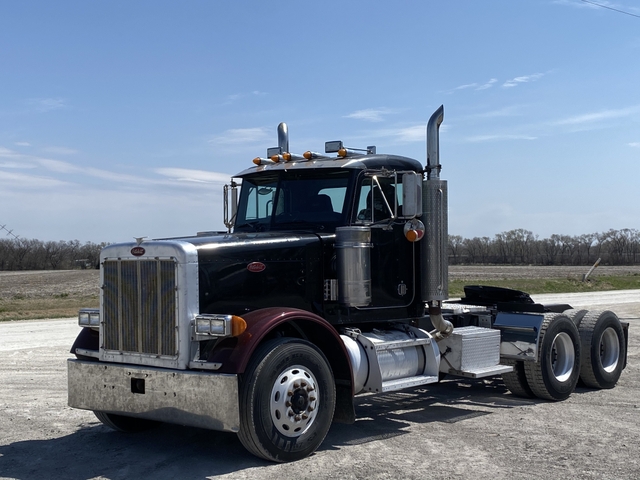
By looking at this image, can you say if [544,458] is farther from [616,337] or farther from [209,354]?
[616,337]

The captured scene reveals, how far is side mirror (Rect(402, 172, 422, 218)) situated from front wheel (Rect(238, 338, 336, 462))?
74.3 inches

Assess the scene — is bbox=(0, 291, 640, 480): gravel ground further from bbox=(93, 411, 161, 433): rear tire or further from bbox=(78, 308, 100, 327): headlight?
bbox=(78, 308, 100, 327): headlight

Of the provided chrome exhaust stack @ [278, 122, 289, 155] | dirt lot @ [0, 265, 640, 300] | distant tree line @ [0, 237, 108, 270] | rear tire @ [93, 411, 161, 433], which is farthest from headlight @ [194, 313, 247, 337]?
distant tree line @ [0, 237, 108, 270]

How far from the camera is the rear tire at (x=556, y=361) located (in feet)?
31.6

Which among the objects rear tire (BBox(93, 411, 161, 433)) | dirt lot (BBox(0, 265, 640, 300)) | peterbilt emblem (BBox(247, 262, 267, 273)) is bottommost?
rear tire (BBox(93, 411, 161, 433))

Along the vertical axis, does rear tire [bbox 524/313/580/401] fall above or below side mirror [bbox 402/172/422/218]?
below

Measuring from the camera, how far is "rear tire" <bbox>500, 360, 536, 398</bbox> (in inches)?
386

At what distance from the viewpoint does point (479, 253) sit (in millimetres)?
107250

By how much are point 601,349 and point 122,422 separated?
22.9 ft

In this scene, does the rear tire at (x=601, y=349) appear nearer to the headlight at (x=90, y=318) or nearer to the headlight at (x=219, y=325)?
the headlight at (x=219, y=325)

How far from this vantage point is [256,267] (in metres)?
7.07

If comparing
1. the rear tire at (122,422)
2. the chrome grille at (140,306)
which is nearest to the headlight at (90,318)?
the chrome grille at (140,306)

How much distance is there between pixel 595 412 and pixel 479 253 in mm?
100287

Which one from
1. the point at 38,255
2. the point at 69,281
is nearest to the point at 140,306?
the point at 69,281
